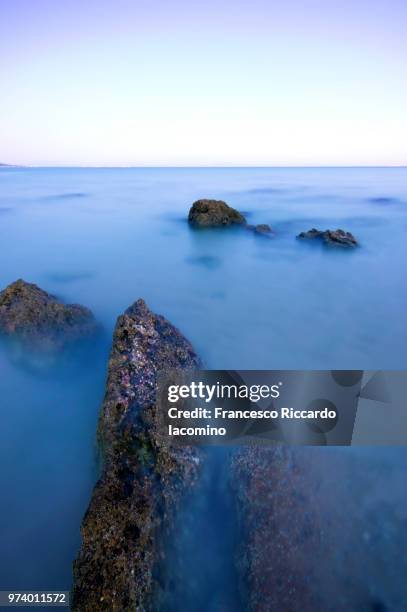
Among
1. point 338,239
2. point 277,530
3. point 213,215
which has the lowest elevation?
point 277,530

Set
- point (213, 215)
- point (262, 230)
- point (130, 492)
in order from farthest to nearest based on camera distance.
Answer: point (213, 215), point (262, 230), point (130, 492)

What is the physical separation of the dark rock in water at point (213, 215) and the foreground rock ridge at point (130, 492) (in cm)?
1128

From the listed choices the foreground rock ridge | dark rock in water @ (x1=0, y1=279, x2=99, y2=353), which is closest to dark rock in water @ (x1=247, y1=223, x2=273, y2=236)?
dark rock in water @ (x1=0, y1=279, x2=99, y2=353)

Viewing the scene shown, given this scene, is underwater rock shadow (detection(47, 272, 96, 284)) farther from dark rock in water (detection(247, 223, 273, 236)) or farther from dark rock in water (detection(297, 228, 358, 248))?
dark rock in water (detection(297, 228, 358, 248))

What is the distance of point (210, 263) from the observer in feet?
35.7

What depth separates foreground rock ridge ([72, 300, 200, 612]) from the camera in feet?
8.44

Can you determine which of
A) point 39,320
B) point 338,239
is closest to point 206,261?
point 338,239

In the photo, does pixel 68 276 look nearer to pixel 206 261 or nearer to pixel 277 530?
pixel 206 261

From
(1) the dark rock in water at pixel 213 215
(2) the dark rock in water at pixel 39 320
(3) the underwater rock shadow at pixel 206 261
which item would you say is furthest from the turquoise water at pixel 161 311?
(1) the dark rock in water at pixel 213 215

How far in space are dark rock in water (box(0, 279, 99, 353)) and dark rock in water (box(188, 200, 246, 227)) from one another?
9.51 meters

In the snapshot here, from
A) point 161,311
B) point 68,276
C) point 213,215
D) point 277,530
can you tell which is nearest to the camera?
point 277,530

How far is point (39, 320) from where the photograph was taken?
19.7 ft

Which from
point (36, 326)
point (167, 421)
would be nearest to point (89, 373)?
point (36, 326)

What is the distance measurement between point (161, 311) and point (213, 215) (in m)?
8.36
